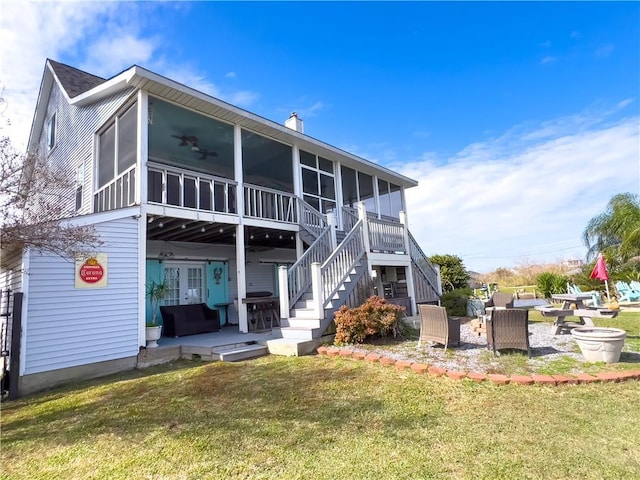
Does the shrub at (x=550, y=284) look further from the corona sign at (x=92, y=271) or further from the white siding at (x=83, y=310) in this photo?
the corona sign at (x=92, y=271)

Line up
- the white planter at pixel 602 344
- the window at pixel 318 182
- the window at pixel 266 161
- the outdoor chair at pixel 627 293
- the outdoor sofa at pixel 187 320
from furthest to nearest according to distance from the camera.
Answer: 1. the outdoor chair at pixel 627 293
2. the window at pixel 318 182
3. the window at pixel 266 161
4. the outdoor sofa at pixel 187 320
5. the white planter at pixel 602 344

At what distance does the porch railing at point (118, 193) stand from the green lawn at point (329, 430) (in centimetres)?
424

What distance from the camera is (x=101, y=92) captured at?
8.86 metres

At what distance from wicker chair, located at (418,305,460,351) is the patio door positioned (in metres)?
6.90

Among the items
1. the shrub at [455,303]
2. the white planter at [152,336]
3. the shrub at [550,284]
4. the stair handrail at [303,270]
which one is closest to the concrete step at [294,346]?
the stair handrail at [303,270]

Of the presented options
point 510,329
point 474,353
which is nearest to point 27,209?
point 474,353

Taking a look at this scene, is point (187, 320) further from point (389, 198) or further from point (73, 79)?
point (389, 198)

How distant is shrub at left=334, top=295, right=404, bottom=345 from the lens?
7.04 m

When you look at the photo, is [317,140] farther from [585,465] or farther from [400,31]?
[585,465]

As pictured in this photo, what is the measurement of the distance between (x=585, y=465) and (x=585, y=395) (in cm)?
180

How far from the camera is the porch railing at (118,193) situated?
771 centimetres

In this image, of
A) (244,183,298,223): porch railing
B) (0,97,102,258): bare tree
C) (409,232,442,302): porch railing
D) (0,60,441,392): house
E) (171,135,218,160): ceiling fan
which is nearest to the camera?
(0,97,102,258): bare tree

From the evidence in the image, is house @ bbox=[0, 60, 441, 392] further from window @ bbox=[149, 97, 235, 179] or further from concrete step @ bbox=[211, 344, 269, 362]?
concrete step @ bbox=[211, 344, 269, 362]

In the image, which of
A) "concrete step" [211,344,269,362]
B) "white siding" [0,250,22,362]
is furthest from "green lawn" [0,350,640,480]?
"concrete step" [211,344,269,362]
